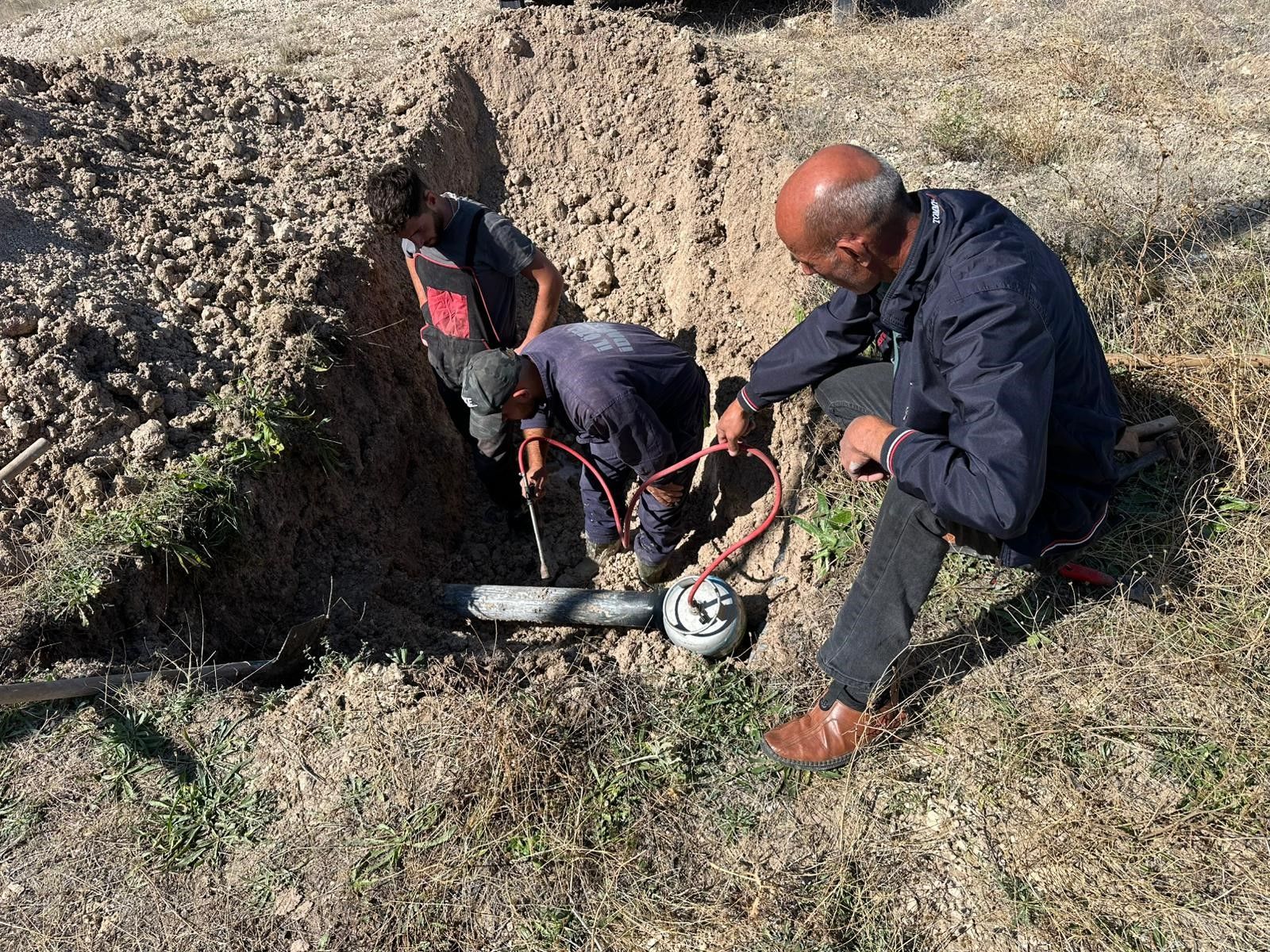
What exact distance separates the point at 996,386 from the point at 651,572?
7.33 feet

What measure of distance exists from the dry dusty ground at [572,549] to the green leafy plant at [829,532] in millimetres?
16

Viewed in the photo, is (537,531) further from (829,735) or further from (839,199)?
(839,199)

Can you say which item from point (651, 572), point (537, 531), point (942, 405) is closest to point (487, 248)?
point (537, 531)

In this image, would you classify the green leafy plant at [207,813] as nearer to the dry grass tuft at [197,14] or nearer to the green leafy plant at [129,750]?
the green leafy plant at [129,750]

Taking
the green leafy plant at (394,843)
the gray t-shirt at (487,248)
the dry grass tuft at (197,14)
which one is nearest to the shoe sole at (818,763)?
the green leafy plant at (394,843)

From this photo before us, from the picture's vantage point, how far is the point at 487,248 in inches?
155

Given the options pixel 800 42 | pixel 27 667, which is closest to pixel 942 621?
pixel 27 667

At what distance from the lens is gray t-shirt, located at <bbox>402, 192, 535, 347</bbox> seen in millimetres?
3912

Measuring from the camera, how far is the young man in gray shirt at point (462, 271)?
12.1 ft

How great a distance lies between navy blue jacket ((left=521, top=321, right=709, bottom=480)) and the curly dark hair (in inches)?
30.9

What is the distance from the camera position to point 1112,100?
5.16 metres

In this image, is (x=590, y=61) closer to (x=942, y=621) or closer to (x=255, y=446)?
(x=255, y=446)

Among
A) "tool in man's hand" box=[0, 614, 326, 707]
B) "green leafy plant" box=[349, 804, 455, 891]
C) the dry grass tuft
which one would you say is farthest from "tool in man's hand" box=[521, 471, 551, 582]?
the dry grass tuft

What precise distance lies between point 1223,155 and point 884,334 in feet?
10.1
